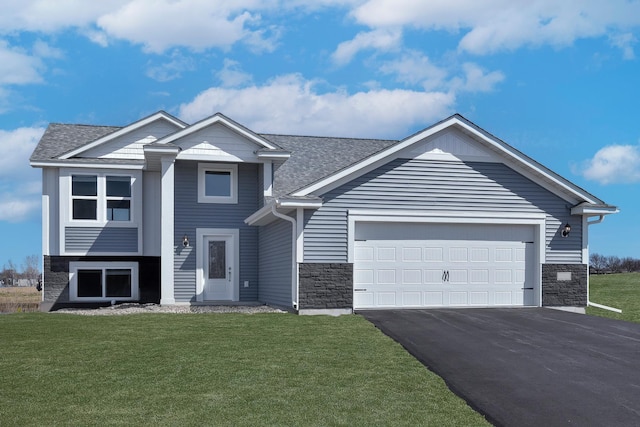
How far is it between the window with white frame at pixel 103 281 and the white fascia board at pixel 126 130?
142 inches

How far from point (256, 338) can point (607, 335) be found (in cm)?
660

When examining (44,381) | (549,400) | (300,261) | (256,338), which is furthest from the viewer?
(300,261)

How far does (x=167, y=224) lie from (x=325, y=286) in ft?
20.3

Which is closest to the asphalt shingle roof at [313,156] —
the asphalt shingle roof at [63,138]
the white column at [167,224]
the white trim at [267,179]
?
the white trim at [267,179]

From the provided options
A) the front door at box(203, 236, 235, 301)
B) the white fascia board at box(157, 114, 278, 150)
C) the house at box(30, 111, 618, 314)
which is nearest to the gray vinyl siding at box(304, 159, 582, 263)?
the house at box(30, 111, 618, 314)

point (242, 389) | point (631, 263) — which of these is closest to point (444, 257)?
point (242, 389)

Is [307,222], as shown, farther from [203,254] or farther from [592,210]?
[592,210]

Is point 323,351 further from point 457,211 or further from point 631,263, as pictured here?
point 631,263

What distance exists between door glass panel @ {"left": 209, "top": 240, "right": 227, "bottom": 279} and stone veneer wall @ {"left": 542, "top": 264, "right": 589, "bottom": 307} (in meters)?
9.51

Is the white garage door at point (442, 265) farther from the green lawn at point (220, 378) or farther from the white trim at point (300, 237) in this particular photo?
the green lawn at point (220, 378)

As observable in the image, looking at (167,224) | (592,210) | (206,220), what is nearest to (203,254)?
(206,220)

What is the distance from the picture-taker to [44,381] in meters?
9.13

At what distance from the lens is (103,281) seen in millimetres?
22453

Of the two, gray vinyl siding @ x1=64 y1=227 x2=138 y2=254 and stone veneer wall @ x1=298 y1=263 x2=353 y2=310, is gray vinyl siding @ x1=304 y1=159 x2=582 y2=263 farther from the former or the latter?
gray vinyl siding @ x1=64 y1=227 x2=138 y2=254
